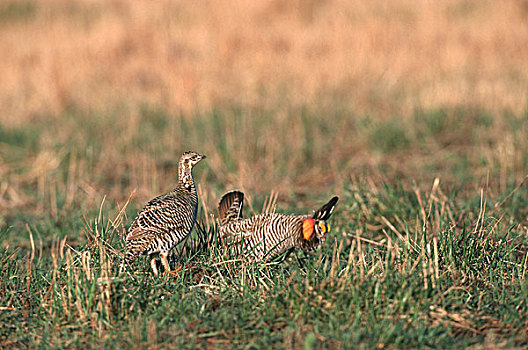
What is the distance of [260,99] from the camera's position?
1041 centimetres

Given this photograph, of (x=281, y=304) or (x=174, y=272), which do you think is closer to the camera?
(x=281, y=304)

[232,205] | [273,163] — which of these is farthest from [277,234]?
[273,163]

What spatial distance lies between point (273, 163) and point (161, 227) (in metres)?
3.93

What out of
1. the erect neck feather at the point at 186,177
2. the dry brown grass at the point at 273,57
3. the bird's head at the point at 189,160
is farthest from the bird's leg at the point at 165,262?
the dry brown grass at the point at 273,57

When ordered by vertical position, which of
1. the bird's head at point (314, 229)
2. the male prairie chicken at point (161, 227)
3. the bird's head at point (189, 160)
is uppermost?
the bird's head at point (189, 160)

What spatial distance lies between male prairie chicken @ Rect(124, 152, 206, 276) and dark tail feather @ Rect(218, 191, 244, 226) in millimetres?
364

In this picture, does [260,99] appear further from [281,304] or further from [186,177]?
[281,304]

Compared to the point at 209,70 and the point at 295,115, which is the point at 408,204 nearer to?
the point at 295,115

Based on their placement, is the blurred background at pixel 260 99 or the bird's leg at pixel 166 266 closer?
the bird's leg at pixel 166 266

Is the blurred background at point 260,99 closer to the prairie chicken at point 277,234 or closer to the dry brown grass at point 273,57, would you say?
the dry brown grass at point 273,57

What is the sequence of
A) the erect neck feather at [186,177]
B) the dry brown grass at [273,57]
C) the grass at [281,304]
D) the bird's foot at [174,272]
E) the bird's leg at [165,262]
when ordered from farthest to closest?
the dry brown grass at [273,57] < the erect neck feather at [186,177] < the bird's leg at [165,262] < the bird's foot at [174,272] < the grass at [281,304]

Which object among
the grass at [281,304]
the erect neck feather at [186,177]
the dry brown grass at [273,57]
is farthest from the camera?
the dry brown grass at [273,57]

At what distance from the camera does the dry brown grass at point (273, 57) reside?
10531mm

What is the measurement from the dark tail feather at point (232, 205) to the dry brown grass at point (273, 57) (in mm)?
5006
